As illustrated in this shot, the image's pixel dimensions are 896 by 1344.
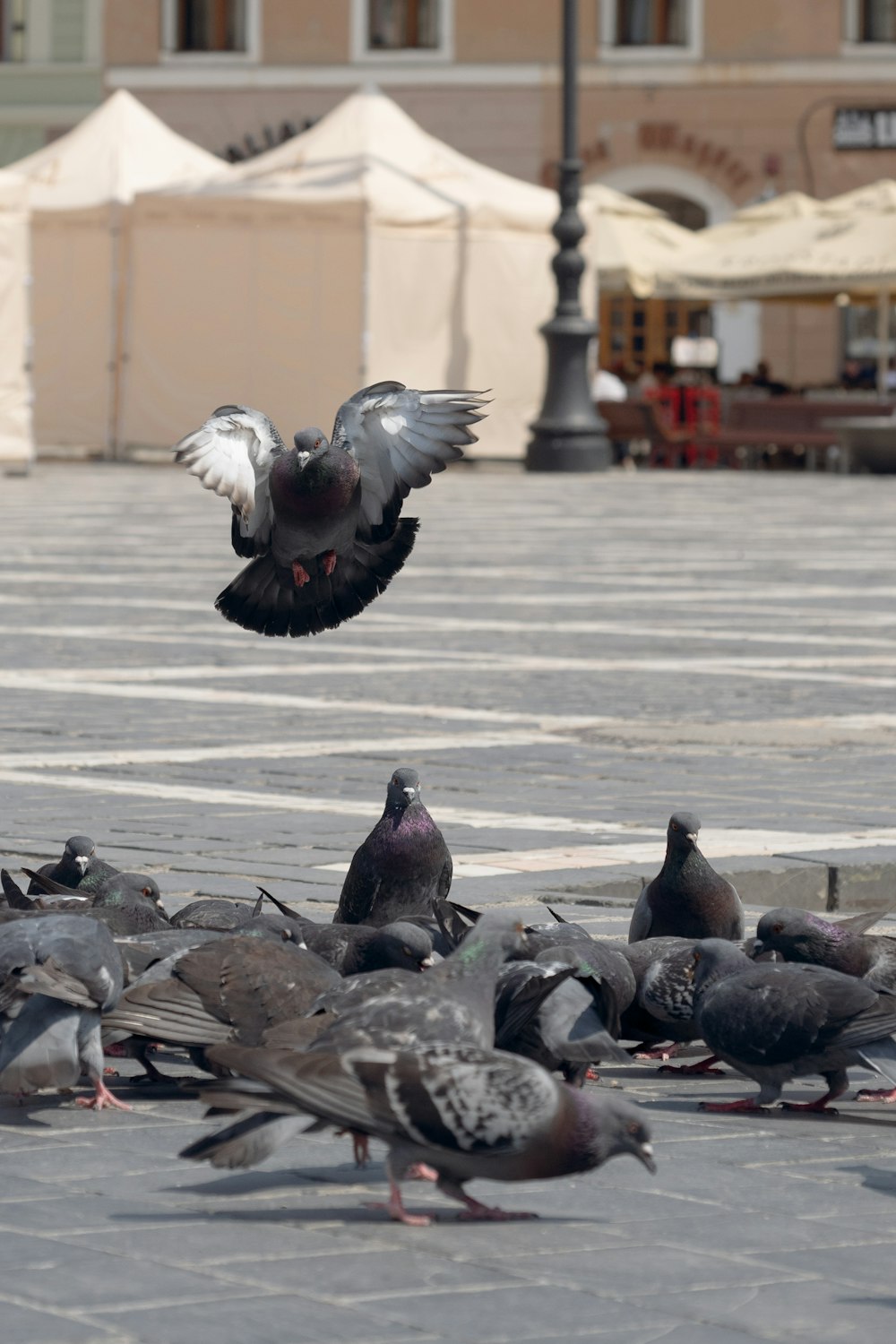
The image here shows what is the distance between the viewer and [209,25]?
47844 mm

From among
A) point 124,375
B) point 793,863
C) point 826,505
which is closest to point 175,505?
point 826,505

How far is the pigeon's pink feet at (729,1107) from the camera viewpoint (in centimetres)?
531

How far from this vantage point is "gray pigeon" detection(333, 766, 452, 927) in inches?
247

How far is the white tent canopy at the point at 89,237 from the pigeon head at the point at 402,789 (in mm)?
29610

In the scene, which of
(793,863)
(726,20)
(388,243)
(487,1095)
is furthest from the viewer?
(726,20)

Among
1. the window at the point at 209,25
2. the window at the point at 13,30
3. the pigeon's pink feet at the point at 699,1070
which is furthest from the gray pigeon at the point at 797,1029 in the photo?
the window at the point at 13,30

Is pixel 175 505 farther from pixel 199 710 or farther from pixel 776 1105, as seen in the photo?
pixel 776 1105

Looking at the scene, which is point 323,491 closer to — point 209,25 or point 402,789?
point 402,789

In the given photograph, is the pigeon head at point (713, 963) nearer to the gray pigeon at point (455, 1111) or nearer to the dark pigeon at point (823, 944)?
the dark pigeon at point (823, 944)

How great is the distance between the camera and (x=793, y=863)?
7770mm

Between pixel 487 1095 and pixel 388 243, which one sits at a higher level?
pixel 388 243

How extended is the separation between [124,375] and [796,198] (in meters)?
9.79

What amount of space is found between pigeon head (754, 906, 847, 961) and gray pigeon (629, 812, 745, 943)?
1.44ft

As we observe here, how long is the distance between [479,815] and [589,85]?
38.7 m
